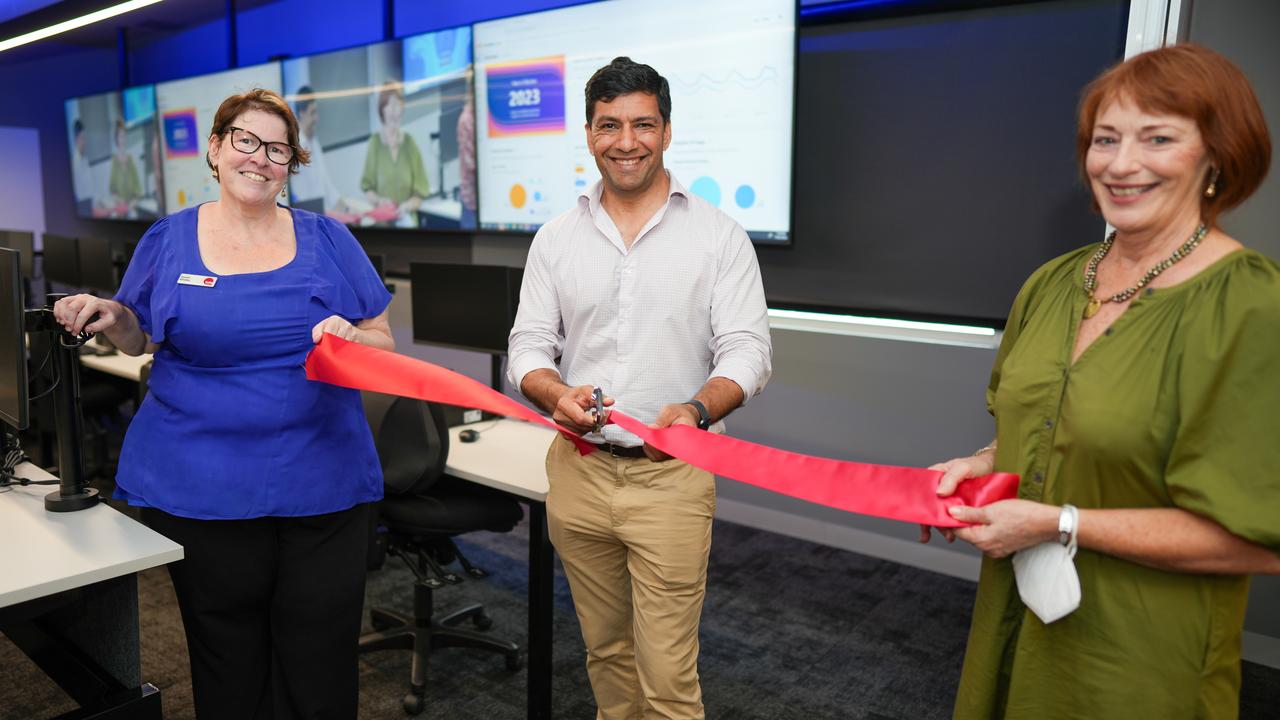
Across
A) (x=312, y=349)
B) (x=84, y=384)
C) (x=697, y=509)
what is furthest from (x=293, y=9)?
(x=697, y=509)

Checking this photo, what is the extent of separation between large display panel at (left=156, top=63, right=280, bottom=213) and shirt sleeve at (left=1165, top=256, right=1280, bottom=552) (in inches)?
265

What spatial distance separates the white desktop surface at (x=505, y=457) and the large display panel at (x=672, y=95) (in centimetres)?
145

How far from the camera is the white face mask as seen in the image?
116 centimetres

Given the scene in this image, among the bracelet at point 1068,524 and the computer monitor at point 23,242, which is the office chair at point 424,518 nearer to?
the bracelet at point 1068,524

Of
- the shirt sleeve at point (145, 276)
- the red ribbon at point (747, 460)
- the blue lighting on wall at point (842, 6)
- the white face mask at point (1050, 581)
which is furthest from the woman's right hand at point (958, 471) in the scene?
the blue lighting on wall at point (842, 6)

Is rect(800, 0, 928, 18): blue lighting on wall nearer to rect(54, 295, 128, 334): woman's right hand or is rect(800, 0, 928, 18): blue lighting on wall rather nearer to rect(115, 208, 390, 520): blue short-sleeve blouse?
rect(115, 208, 390, 520): blue short-sleeve blouse

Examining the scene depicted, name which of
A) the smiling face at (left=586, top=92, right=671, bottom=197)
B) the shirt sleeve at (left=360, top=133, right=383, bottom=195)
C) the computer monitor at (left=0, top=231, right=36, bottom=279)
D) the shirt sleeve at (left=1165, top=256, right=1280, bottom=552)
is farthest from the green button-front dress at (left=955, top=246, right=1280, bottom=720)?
the computer monitor at (left=0, top=231, right=36, bottom=279)

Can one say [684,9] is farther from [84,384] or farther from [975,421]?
[84,384]

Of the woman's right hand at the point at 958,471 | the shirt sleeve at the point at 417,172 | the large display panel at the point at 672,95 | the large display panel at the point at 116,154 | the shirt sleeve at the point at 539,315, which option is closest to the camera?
the woman's right hand at the point at 958,471

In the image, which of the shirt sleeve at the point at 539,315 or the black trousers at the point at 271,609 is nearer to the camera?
the black trousers at the point at 271,609

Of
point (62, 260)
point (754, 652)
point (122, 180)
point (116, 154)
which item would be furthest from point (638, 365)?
point (116, 154)

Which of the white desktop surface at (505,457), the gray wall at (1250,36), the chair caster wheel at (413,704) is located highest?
the gray wall at (1250,36)

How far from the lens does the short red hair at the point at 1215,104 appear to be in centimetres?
111

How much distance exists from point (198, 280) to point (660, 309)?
3.23 feet
